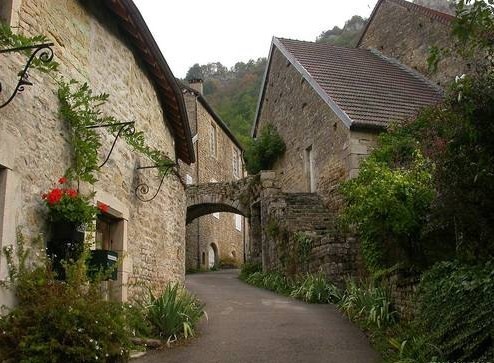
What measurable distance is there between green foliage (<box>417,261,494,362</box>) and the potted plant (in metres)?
3.78

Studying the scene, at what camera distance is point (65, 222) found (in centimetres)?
564

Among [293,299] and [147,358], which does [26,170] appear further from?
[293,299]

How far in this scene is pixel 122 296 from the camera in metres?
7.29

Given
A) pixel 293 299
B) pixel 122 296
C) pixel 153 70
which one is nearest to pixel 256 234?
pixel 293 299

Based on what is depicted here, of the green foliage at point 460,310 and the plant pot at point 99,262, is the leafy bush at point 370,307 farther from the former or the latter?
the plant pot at point 99,262

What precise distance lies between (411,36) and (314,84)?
5.18 meters

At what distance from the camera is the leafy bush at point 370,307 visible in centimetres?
746

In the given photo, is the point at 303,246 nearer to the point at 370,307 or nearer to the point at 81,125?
the point at 370,307

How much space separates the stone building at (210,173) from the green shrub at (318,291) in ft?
32.0

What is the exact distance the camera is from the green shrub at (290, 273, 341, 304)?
1028 centimetres

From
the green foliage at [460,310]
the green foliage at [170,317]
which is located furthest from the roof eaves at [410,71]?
the green foliage at [170,317]

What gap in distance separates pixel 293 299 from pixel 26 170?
698 centimetres

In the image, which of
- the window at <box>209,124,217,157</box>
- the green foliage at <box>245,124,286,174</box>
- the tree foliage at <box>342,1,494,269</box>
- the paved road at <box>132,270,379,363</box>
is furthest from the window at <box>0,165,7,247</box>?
the window at <box>209,124,217,157</box>

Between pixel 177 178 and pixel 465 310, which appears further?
pixel 177 178
